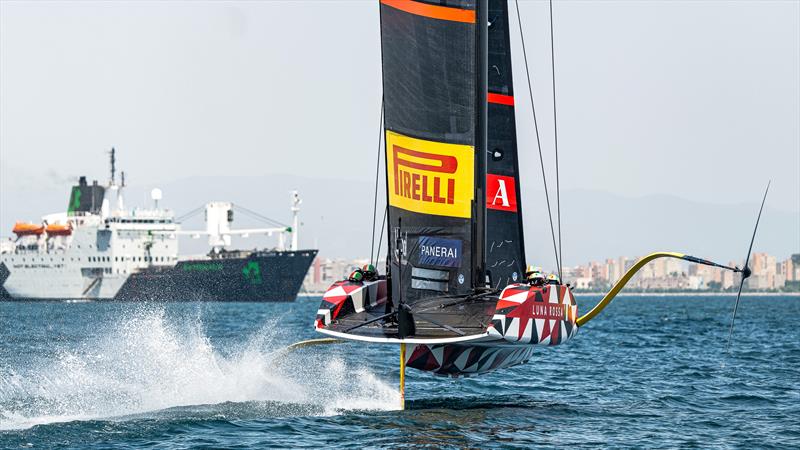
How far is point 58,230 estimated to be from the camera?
96438mm

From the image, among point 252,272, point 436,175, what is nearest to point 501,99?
point 436,175

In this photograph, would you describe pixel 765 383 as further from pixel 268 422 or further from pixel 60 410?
pixel 60 410

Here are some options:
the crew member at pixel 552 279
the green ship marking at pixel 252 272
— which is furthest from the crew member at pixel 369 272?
the green ship marking at pixel 252 272

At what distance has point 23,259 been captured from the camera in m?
96.1

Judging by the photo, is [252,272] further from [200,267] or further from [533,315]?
[533,315]

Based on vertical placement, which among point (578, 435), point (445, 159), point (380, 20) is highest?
point (380, 20)

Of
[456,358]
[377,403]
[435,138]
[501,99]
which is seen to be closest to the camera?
[435,138]

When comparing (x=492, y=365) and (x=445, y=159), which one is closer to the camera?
(x=445, y=159)

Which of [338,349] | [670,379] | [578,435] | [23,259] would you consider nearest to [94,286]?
[23,259]

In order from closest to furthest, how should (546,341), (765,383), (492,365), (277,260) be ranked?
(546,341) → (492,365) → (765,383) → (277,260)

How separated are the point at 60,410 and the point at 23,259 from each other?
86.2 m

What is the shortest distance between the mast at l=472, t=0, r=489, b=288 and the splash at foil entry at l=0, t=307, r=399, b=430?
111 inches

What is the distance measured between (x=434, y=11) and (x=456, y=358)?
501cm

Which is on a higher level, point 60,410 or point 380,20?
point 380,20
